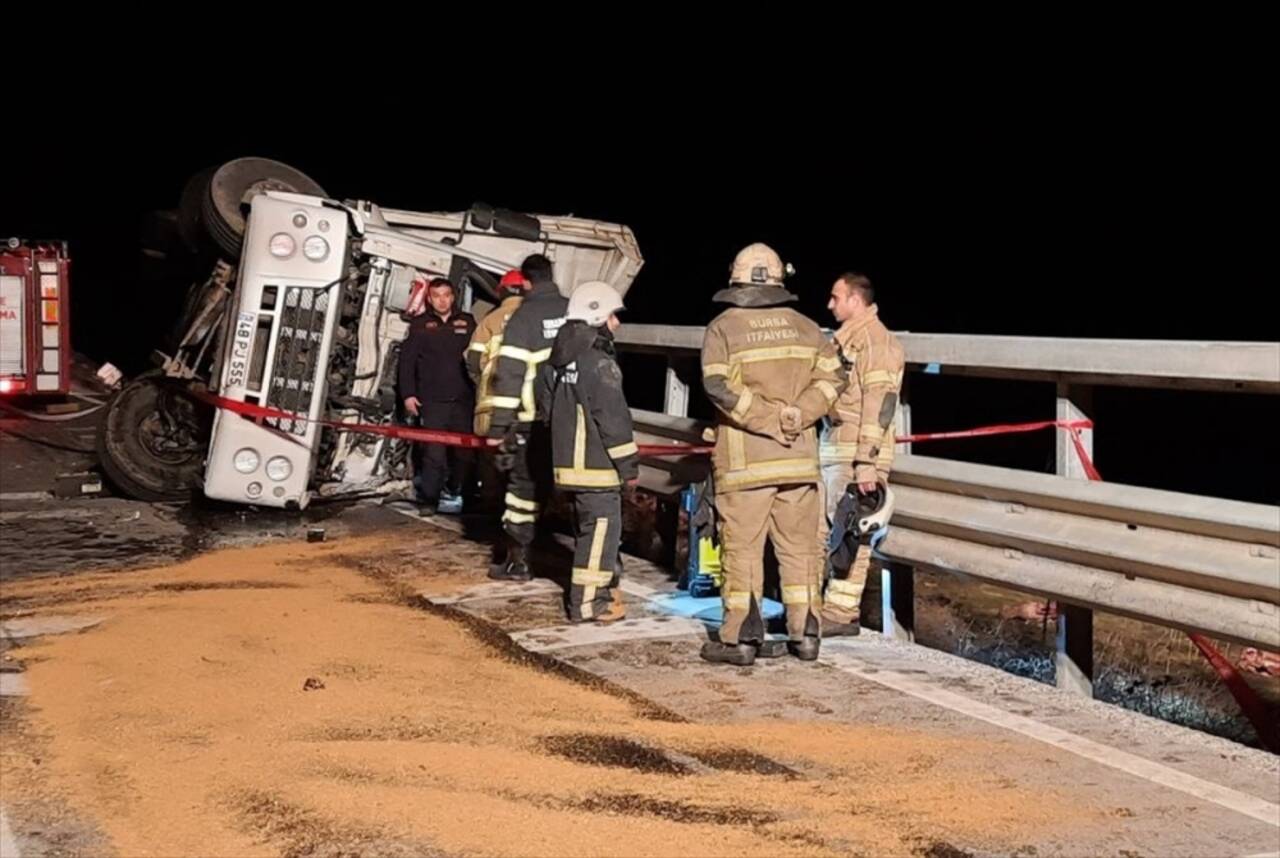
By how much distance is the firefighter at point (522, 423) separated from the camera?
722 centimetres

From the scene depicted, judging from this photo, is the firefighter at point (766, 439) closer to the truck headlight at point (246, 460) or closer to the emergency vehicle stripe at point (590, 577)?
the emergency vehicle stripe at point (590, 577)

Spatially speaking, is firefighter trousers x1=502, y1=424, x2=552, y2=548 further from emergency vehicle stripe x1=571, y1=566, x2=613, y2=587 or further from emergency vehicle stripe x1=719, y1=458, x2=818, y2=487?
emergency vehicle stripe x1=719, y1=458, x2=818, y2=487

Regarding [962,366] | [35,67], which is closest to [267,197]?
[962,366]

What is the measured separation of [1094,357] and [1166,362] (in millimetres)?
340

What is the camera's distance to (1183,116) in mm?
40094

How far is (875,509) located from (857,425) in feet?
1.32

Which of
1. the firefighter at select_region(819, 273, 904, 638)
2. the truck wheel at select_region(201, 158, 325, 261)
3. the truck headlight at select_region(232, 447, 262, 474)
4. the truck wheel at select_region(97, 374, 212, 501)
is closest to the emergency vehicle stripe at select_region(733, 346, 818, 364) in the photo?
the firefighter at select_region(819, 273, 904, 638)

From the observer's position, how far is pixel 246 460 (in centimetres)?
893

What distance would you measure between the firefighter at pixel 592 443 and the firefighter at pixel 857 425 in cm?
89

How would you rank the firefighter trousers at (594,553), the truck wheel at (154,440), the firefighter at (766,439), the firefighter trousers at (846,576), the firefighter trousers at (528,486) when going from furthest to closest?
the truck wheel at (154,440)
the firefighter trousers at (528,486)
the firefighter trousers at (594,553)
the firefighter trousers at (846,576)
the firefighter at (766,439)

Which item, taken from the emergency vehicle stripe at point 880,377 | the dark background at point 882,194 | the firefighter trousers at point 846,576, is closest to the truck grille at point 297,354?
the firefighter trousers at point 846,576

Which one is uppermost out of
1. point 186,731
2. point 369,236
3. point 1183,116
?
point 1183,116

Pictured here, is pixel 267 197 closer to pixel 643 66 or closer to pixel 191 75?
pixel 643 66

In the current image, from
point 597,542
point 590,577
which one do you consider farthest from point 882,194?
point 590,577
